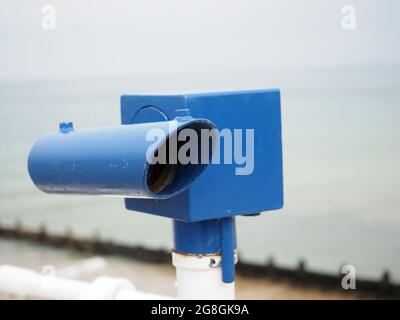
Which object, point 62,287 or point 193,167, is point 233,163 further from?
point 62,287

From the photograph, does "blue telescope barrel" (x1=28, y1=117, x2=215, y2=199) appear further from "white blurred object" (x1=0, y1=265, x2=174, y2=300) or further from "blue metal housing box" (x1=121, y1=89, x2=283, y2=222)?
"white blurred object" (x1=0, y1=265, x2=174, y2=300)

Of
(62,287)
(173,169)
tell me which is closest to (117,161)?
(173,169)

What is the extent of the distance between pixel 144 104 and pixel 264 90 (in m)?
0.19

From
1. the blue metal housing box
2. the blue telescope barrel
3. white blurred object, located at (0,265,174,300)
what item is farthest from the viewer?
white blurred object, located at (0,265,174,300)

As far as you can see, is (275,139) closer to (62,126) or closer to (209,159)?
(209,159)

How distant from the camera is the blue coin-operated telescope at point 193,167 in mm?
958

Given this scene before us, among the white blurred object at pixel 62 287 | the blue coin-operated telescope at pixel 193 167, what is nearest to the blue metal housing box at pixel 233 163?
the blue coin-operated telescope at pixel 193 167

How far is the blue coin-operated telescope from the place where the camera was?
96cm

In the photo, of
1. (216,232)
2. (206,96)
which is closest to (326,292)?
(216,232)

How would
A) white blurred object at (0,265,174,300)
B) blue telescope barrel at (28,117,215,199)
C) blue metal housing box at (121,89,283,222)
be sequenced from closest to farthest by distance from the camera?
blue telescope barrel at (28,117,215,199)
blue metal housing box at (121,89,283,222)
white blurred object at (0,265,174,300)

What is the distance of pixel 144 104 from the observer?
3.65ft

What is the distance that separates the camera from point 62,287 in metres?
1.27

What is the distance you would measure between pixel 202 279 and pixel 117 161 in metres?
0.27

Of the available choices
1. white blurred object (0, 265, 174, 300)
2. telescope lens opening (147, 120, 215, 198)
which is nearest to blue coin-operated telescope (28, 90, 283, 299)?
telescope lens opening (147, 120, 215, 198)
